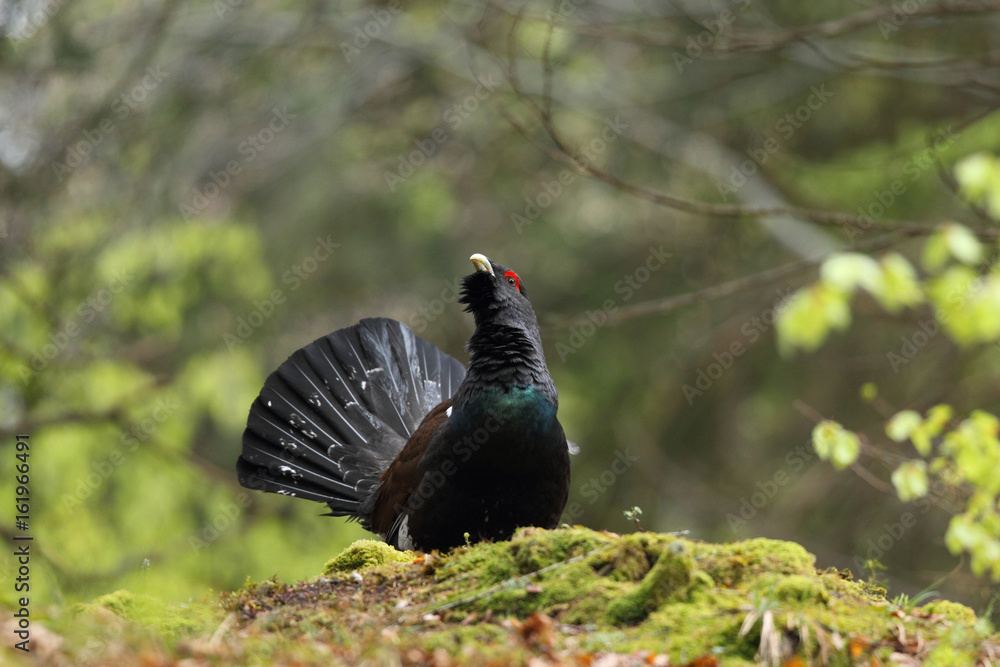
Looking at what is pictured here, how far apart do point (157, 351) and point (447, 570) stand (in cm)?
734

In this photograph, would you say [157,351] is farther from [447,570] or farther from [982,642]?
[982,642]

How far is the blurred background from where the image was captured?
295 inches

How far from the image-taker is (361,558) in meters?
3.77

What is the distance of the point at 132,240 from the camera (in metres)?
8.09

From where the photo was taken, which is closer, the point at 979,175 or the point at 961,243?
the point at 961,243

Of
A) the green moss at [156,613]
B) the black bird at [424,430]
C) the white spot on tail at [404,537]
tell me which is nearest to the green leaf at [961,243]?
the black bird at [424,430]

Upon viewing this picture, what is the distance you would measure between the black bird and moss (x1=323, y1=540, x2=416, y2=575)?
1.46 ft

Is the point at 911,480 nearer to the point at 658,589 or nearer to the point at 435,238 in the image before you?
the point at 658,589

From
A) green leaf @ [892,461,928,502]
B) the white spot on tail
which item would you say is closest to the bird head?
the white spot on tail

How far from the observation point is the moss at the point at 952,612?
3.00 meters

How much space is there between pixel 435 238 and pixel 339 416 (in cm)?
488

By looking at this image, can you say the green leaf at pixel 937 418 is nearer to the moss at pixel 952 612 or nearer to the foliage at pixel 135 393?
the moss at pixel 952 612

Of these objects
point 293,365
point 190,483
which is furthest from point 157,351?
point 293,365

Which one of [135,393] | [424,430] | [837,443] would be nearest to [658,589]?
[837,443]
